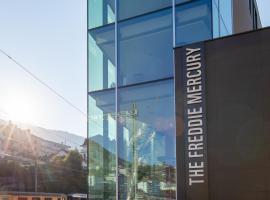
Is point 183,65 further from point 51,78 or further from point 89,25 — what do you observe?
point 51,78

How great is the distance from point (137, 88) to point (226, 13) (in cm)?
304

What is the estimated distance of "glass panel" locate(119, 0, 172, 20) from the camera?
9023mm

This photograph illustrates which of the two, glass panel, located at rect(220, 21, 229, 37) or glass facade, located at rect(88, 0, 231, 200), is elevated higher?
glass panel, located at rect(220, 21, 229, 37)

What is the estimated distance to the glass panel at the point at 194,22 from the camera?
27.6 ft

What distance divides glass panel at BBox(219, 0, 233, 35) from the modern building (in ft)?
0.08

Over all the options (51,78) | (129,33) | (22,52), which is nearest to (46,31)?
(22,52)

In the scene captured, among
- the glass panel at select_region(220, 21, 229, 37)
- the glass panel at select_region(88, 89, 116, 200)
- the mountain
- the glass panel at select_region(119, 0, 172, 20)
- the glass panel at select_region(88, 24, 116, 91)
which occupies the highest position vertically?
the mountain

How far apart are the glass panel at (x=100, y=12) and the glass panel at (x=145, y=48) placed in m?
0.47

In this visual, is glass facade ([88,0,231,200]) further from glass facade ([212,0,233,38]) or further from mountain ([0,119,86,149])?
mountain ([0,119,86,149])

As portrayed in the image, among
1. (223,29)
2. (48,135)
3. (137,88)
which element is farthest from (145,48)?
(48,135)

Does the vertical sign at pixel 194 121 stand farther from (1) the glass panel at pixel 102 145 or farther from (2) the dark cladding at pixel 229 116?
(1) the glass panel at pixel 102 145

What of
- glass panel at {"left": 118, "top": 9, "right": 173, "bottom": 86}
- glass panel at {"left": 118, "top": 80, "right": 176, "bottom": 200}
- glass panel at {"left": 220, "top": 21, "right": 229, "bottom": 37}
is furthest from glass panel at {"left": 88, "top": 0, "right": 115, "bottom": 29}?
glass panel at {"left": 220, "top": 21, "right": 229, "bottom": 37}

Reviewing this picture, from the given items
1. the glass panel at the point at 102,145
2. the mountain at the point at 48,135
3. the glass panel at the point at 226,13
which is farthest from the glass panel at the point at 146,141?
the mountain at the point at 48,135

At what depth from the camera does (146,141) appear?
27.5 feet
